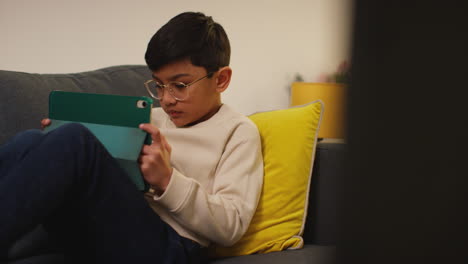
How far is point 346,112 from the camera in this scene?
0.63ft

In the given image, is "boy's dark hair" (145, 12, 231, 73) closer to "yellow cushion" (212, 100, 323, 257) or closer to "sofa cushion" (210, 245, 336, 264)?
"yellow cushion" (212, 100, 323, 257)

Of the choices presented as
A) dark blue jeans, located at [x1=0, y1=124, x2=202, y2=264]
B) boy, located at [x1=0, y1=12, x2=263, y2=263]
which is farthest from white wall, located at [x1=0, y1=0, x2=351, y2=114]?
dark blue jeans, located at [x1=0, y1=124, x2=202, y2=264]

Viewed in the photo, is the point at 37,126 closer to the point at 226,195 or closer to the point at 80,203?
the point at 80,203

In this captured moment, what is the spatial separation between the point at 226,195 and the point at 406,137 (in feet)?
2.73

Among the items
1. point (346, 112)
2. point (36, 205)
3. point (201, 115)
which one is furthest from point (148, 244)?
point (346, 112)

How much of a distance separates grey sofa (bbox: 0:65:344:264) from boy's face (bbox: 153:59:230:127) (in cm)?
31

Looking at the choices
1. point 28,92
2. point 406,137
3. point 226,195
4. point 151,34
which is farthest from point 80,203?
point 151,34

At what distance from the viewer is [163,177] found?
92 centimetres

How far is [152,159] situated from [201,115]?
27 centimetres

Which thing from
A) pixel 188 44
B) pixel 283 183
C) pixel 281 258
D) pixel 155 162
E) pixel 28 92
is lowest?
pixel 281 258

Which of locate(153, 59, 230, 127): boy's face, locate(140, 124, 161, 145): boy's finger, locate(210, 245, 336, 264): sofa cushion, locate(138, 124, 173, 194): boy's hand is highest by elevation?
locate(153, 59, 230, 127): boy's face

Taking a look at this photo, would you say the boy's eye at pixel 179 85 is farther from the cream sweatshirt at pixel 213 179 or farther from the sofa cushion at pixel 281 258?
the sofa cushion at pixel 281 258

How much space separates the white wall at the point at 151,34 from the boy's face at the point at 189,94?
1.10 metres

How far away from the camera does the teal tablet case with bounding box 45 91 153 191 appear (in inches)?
35.9
